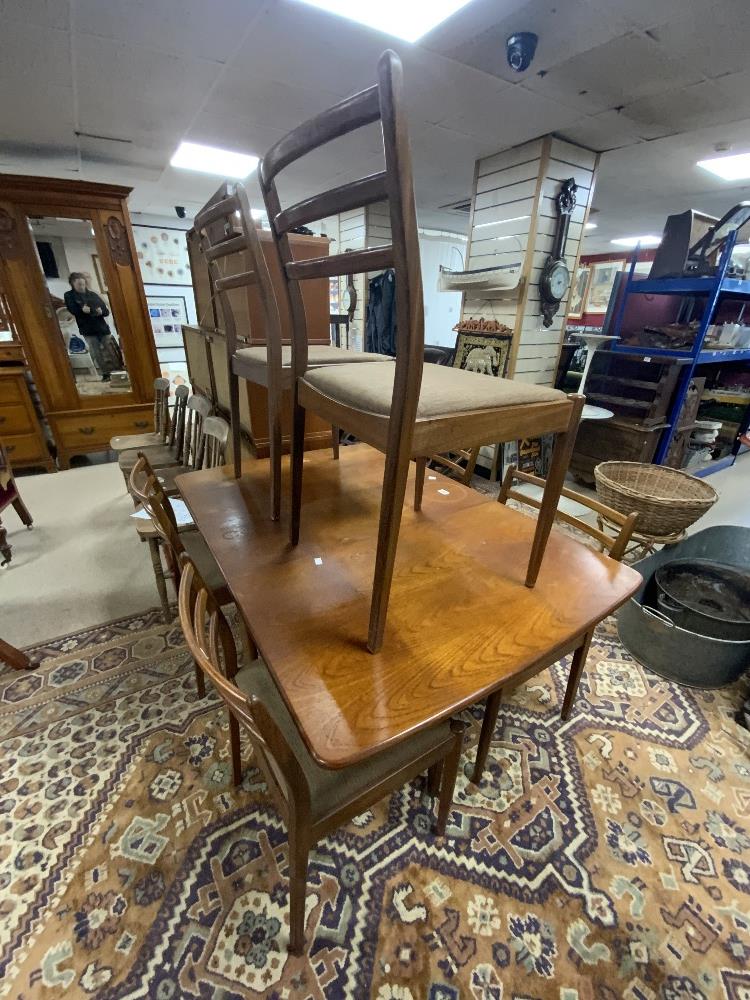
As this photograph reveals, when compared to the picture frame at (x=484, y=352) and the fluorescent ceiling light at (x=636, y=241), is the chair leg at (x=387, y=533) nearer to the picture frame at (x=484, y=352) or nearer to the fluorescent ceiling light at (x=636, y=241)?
the picture frame at (x=484, y=352)

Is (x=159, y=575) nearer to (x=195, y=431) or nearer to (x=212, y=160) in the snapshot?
(x=195, y=431)

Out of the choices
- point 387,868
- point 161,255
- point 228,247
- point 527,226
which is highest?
point 161,255

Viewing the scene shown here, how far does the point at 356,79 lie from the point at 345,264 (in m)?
2.36

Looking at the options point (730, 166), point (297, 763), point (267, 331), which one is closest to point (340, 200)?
point (267, 331)

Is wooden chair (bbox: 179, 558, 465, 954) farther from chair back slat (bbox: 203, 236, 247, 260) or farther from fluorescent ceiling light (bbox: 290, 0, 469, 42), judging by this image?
fluorescent ceiling light (bbox: 290, 0, 469, 42)

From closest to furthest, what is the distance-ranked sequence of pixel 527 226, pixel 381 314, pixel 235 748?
pixel 235 748 → pixel 527 226 → pixel 381 314

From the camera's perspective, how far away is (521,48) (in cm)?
174

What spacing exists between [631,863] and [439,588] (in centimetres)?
94

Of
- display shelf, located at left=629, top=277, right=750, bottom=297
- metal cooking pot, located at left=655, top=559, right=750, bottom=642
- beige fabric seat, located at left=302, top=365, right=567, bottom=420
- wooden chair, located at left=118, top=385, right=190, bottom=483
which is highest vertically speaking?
display shelf, located at left=629, top=277, right=750, bottom=297

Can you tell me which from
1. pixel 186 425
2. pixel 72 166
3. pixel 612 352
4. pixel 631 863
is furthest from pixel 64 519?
pixel 612 352

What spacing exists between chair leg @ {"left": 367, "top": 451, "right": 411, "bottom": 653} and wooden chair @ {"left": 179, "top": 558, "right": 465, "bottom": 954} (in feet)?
0.83

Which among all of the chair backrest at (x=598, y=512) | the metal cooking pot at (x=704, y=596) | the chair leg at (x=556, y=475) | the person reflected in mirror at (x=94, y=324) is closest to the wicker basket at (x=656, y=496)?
the metal cooking pot at (x=704, y=596)

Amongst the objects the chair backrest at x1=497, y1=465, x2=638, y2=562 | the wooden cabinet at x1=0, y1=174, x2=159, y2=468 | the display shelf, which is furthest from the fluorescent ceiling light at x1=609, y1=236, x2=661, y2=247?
the wooden cabinet at x1=0, y1=174, x2=159, y2=468

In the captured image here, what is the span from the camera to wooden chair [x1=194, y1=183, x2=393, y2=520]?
43.5 inches
